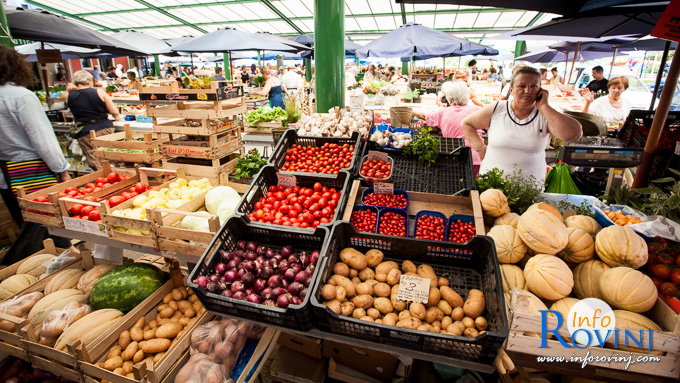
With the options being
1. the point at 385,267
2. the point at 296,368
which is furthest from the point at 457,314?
the point at 296,368

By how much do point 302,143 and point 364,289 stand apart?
1.89 m

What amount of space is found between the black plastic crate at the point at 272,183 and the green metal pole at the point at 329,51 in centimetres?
229

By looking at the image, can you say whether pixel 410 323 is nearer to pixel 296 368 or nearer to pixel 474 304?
pixel 474 304

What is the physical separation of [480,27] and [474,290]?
67.0 feet

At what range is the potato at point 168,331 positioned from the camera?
221 centimetres

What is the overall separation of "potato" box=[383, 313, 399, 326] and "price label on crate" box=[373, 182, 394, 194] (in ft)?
3.31

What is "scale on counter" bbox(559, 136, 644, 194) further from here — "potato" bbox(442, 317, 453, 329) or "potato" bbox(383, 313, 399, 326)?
"potato" bbox(383, 313, 399, 326)

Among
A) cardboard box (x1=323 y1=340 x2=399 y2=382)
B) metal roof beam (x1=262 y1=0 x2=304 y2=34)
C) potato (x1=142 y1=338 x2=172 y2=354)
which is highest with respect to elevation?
metal roof beam (x1=262 y1=0 x2=304 y2=34)

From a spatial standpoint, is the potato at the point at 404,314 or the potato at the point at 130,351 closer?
the potato at the point at 404,314

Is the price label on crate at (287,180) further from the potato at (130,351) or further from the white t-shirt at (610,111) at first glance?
the white t-shirt at (610,111)

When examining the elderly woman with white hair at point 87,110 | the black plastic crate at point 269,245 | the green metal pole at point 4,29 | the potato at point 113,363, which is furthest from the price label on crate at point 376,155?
the green metal pole at point 4,29

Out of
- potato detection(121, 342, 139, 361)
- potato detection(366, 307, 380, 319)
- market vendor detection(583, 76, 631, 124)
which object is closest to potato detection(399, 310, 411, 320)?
potato detection(366, 307, 380, 319)

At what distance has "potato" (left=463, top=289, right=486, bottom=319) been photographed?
5.28ft

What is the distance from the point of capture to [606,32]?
406 centimetres
